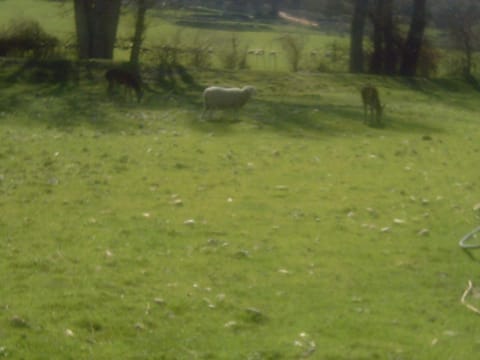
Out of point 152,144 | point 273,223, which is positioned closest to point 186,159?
point 152,144

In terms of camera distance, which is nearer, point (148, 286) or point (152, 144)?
point (148, 286)

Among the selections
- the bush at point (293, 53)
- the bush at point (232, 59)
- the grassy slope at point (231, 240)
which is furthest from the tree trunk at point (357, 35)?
the grassy slope at point (231, 240)

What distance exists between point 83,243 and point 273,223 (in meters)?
2.68

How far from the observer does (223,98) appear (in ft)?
74.8

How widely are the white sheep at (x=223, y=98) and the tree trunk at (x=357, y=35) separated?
19.0 m

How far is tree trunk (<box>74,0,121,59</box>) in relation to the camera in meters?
36.5

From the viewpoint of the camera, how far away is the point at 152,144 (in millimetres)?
18266

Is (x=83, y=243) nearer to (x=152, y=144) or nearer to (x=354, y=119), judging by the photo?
(x=152, y=144)

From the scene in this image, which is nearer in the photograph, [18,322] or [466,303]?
[18,322]

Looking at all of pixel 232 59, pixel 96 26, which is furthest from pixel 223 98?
pixel 96 26

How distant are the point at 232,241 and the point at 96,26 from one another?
28.2 meters

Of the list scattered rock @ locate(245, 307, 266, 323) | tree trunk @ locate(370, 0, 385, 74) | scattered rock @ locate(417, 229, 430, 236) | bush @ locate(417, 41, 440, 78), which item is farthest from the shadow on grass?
bush @ locate(417, 41, 440, 78)

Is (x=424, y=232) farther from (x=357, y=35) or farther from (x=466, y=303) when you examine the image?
(x=357, y=35)

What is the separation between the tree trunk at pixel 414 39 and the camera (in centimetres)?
4166
